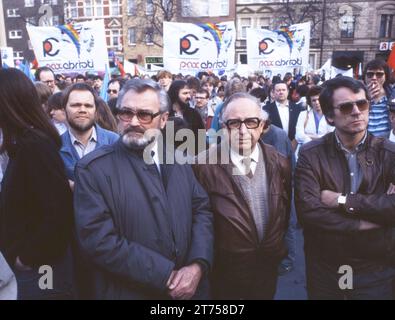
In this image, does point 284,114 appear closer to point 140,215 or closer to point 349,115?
point 349,115

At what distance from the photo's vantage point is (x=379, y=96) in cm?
389

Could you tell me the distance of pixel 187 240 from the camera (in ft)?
6.91

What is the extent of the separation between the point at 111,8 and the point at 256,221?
43605mm

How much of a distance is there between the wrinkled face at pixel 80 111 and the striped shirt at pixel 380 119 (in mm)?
2614

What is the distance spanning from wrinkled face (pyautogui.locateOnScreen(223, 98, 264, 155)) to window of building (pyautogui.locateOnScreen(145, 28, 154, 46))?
3921cm

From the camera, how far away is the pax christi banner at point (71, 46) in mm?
7980

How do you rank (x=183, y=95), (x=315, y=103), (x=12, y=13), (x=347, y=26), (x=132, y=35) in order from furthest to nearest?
(x=12, y=13) → (x=132, y=35) → (x=347, y=26) → (x=315, y=103) → (x=183, y=95)

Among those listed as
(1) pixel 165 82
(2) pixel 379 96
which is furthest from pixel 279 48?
(2) pixel 379 96

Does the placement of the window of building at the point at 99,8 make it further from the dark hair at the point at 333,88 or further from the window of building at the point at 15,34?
the dark hair at the point at 333,88

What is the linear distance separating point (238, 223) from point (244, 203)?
12 centimetres

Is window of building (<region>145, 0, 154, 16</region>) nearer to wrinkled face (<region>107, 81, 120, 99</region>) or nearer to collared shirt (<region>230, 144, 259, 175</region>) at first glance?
wrinkled face (<region>107, 81, 120, 99</region>)

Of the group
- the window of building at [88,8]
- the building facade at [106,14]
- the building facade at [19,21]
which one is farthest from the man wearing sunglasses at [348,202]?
the building facade at [19,21]

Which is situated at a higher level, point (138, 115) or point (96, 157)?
point (138, 115)

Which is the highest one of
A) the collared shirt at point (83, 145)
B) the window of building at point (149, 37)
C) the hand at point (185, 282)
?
the window of building at point (149, 37)
